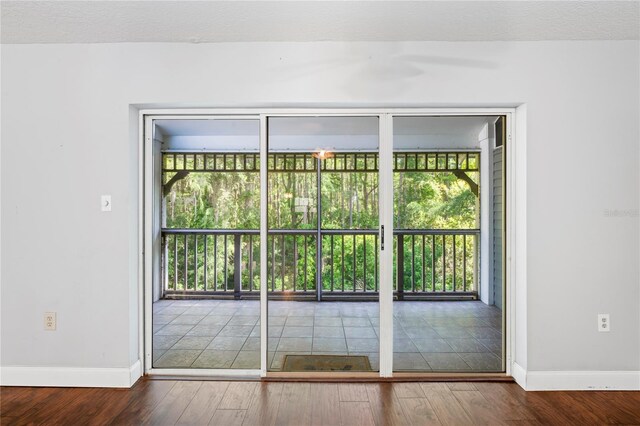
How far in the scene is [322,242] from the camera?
10.2ft

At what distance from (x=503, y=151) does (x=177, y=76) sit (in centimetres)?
243

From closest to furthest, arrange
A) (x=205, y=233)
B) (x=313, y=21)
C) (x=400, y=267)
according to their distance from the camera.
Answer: (x=313, y=21)
(x=400, y=267)
(x=205, y=233)

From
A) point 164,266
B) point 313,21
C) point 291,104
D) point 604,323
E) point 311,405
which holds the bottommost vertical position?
point 311,405

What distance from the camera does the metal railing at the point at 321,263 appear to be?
3092 millimetres

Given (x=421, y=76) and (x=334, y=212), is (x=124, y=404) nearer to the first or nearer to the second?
(x=334, y=212)

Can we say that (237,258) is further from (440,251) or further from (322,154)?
(440,251)

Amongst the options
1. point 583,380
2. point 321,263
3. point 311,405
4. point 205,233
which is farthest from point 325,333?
point 583,380

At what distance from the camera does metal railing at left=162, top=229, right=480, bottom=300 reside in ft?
10.1

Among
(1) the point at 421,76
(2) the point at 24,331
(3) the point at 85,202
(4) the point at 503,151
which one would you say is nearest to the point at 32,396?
(2) the point at 24,331

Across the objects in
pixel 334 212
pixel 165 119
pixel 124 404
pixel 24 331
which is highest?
pixel 165 119

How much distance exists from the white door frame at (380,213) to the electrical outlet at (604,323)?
1.77ft

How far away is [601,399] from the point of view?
2.34 m

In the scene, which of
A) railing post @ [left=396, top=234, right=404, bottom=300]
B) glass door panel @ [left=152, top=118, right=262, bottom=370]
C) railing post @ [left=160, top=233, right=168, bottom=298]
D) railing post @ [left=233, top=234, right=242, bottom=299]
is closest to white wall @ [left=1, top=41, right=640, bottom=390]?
glass door panel @ [left=152, top=118, right=262, bottom=370]

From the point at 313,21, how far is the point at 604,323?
110 inches
